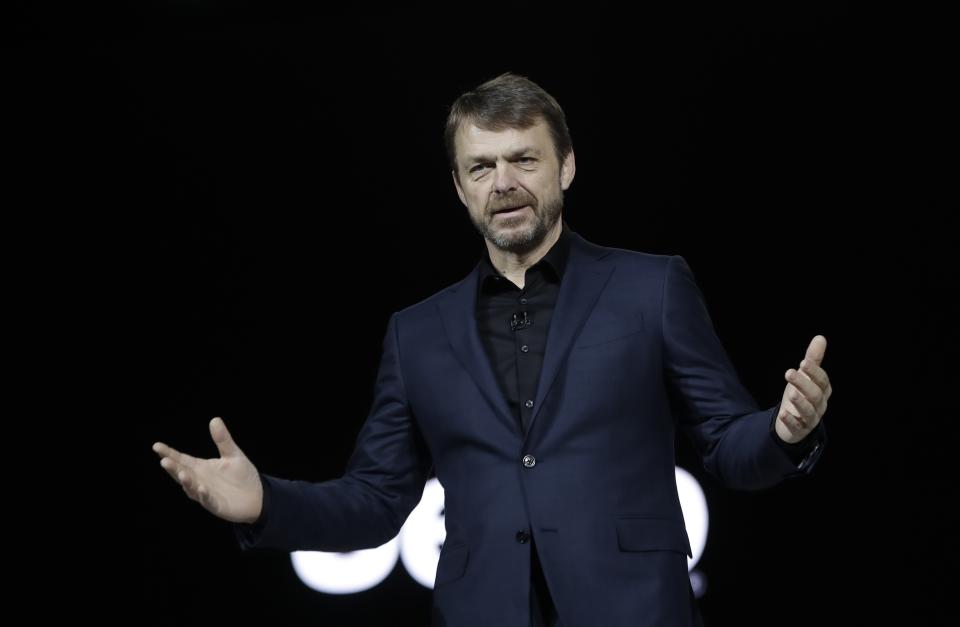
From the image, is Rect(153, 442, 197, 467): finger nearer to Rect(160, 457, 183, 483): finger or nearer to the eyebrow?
Rect(160, 457, 183, 483): finger

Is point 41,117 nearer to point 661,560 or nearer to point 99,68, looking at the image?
point 99,68

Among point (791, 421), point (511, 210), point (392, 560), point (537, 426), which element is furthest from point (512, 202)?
point (392, 560)

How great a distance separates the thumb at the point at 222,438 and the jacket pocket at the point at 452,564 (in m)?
0.43

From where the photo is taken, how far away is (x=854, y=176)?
394 cm

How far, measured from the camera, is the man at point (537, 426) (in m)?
2.04

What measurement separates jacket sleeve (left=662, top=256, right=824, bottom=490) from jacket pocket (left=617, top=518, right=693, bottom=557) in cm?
14

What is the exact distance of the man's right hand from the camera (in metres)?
2.01

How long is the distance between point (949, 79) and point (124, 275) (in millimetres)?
2907

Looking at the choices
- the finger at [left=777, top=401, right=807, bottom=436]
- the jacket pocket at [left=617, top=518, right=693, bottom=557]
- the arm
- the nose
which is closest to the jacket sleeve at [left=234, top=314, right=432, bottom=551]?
the arm

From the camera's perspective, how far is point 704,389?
2.21 metres

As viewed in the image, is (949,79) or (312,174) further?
(312,174)

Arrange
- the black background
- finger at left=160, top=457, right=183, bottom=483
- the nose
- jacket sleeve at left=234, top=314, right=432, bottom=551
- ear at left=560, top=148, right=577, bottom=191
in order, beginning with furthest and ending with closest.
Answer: the black background → ear at left=560, top=148, right=577, bottom=191 → the nose → jacket sleeve at left=234, top=314, right=432, bottom=551 → finger at left=160, top=457, right=183, bottom=483

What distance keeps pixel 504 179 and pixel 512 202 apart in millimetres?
48

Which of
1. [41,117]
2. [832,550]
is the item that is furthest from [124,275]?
[832,550]
